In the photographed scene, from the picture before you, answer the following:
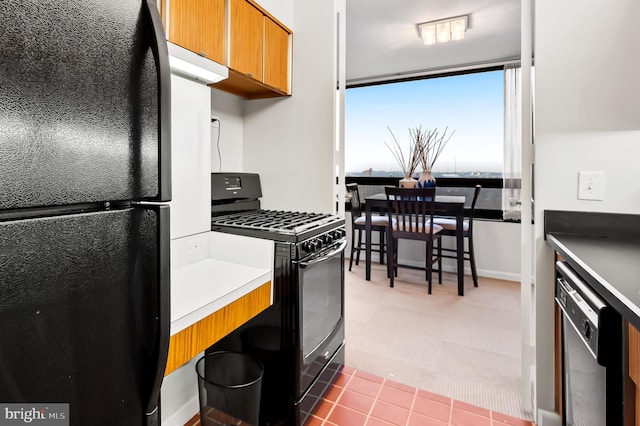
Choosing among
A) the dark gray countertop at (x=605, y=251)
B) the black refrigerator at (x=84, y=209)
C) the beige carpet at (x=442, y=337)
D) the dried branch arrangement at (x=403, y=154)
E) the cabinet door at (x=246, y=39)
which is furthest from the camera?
the dried branch arrangement at (x=403, y=154)

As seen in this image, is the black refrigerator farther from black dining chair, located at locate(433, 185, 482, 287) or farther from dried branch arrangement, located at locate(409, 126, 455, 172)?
dried branch arrangement, located at locate(409, 126, 455, 172)

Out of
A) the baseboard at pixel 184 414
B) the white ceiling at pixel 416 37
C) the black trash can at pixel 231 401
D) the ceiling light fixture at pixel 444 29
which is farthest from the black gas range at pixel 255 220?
the ceiling light fixture at pixel 444 29

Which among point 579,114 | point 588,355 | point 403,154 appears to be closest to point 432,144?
point 403,154

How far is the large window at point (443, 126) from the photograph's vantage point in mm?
4051

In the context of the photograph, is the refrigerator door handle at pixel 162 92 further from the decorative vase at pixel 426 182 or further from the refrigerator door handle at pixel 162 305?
the decorative vase at pixel 426 182

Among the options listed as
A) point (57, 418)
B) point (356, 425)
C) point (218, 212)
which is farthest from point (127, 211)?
point (356, 425)

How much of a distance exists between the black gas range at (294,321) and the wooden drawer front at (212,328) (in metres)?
0.14

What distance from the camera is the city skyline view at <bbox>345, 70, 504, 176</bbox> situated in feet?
13.3

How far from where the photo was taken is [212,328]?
112 centimetres

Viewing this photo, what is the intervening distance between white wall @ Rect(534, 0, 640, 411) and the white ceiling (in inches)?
60.4

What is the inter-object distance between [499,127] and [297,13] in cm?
291

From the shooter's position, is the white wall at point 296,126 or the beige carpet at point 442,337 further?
the white wall at point 296,126

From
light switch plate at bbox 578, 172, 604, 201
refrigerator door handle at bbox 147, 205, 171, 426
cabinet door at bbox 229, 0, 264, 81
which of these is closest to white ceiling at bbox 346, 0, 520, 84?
cabinet door at bbox 229, 0, 264, 81

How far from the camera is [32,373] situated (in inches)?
20.1
